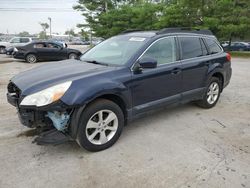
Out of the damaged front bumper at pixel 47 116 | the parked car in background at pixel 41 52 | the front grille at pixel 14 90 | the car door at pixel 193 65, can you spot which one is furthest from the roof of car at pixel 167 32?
the parked car in background at pixel 41 52

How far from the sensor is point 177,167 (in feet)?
9.75

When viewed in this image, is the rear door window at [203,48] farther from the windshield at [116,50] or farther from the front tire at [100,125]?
the front tire at [100,125]

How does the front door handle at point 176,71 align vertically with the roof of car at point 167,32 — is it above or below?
below

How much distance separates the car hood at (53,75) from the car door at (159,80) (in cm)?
55

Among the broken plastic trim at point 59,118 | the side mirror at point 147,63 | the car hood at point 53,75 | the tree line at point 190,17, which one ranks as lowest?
the broken plastic trim at point 59,118

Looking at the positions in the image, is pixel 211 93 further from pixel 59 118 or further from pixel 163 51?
pixel 59 118

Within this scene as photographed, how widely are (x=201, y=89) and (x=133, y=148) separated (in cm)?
219

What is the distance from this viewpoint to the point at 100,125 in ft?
10.8

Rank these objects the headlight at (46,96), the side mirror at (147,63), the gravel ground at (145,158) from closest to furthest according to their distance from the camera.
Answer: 1. the gravel ground at (145,158)
2. the headlight at (46,96)
3. the side mirror at (147,63)

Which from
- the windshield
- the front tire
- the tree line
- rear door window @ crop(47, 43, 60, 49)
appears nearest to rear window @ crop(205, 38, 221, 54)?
the windshield

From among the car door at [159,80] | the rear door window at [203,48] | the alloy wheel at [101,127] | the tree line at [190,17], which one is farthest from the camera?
the tree line at [190,17]

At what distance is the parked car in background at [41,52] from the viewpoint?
1428 cm

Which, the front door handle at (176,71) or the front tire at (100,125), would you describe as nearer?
the front tire at (100,125)

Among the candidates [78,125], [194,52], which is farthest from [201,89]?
[78,125]
